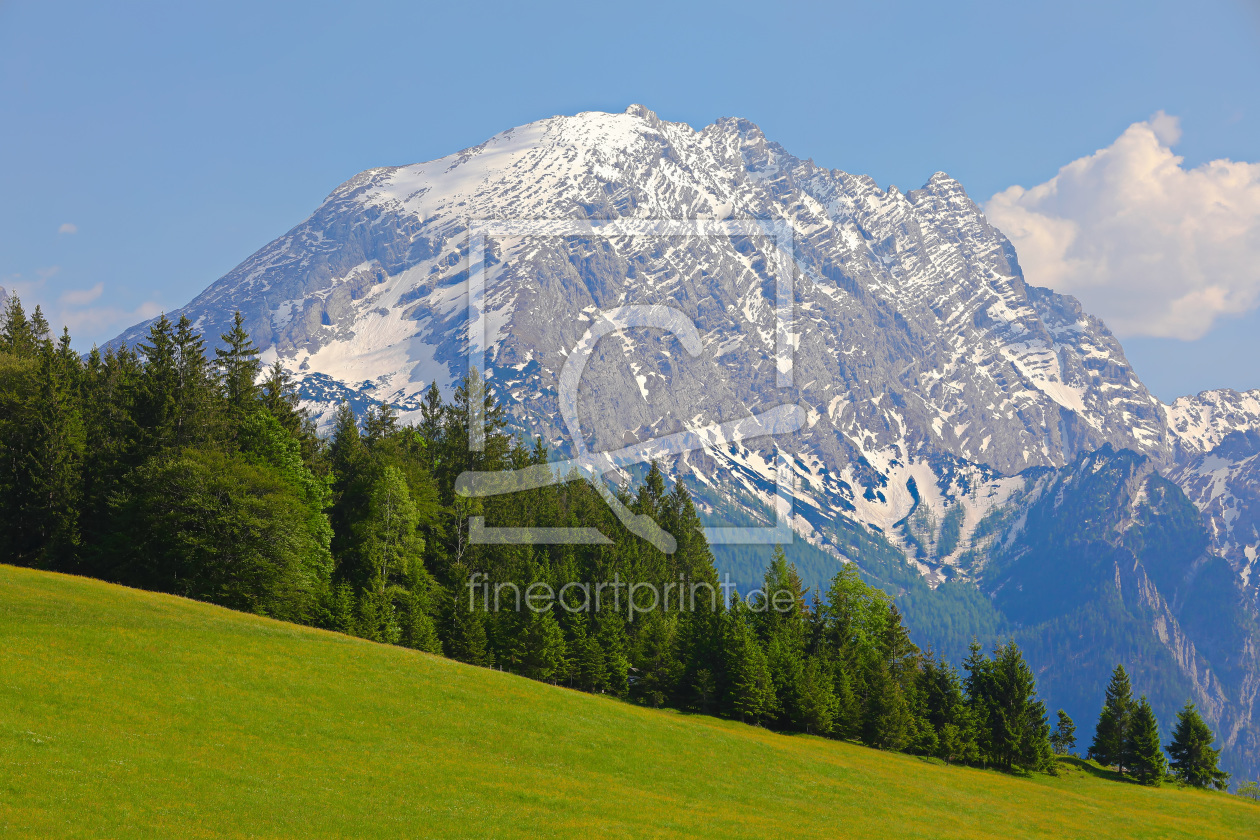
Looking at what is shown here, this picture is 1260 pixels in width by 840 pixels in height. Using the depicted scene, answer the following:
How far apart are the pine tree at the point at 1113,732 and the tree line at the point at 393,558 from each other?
45 cm

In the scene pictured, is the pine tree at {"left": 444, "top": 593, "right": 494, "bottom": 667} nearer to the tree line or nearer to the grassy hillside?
the tree line

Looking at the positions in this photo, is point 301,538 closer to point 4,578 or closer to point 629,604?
point 4,578

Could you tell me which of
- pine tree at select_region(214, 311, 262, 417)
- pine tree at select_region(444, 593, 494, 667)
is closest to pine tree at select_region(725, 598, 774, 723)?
pine tree at select_region(444, 593, 494, 667)

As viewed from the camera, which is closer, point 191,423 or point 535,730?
point 535,730

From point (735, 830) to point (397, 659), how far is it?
86.1 ft

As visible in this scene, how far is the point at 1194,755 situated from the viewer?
321 feet

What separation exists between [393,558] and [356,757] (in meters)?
40.1

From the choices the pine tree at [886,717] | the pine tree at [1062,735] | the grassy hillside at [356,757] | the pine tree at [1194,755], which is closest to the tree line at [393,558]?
the pine tree at [886,717]

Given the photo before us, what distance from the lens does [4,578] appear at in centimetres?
5338

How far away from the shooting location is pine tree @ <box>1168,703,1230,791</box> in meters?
97.4

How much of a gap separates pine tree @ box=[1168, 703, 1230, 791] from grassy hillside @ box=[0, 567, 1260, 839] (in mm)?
30411

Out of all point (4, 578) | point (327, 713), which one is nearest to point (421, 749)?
point (327, 713)

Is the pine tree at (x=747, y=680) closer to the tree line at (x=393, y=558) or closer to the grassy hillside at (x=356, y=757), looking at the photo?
the tree line at (x=393, y=558)

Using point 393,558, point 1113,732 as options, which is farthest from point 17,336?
point 1113,732
